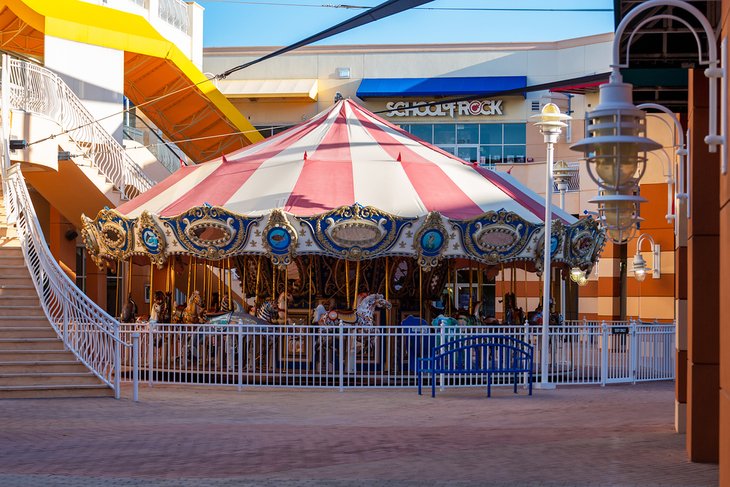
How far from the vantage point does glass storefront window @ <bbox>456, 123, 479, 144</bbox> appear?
43000mm

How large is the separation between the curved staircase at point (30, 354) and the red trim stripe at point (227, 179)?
3.82m

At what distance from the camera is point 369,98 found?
1713 inches

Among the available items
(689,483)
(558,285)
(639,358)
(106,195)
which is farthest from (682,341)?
(558,285)

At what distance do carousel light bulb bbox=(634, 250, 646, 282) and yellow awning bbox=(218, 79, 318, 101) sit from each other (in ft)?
53.4

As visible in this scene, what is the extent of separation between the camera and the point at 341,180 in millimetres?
21188

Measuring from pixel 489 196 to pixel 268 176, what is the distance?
4.27 meters

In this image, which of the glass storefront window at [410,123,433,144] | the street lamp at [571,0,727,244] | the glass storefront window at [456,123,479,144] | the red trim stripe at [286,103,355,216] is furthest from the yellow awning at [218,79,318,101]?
the street lamp at [571,0,727,244]

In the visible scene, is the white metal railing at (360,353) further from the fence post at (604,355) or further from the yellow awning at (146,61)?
the yellow awning at (146,61)

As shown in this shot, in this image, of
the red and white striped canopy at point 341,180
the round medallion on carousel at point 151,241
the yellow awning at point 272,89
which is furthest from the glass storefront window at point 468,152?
the round medallion on carousel at point 151,241

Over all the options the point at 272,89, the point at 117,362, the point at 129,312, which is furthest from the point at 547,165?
the point at 272,89

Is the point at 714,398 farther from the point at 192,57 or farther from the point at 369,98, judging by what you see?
the point at 369,98

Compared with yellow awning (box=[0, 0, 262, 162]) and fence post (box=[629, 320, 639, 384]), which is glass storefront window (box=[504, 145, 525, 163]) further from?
fence post (box=[629, 320, 639, 384])

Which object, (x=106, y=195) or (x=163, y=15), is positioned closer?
(x=106, y=195)

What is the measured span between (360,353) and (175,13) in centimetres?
1675
